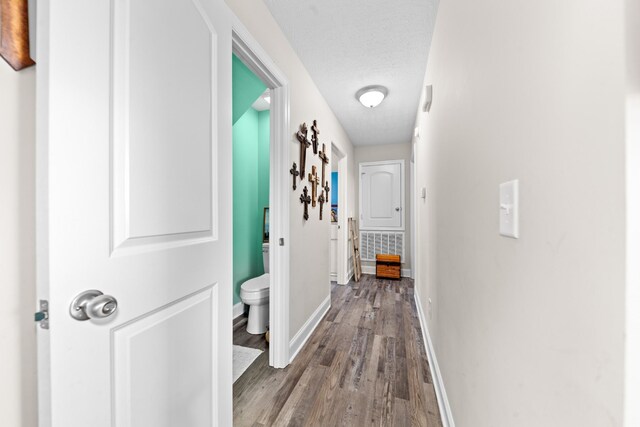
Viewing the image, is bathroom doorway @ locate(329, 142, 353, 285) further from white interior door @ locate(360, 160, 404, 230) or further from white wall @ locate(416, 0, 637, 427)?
white wall @ locate(416, 0, 637, 427)

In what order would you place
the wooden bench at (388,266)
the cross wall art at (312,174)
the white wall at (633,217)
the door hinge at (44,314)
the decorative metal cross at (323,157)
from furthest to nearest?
the wooden bench at (388,266) < the decorative metal cross at (323,157) < the cross wall art at (312,174) < the door hinge at (44,314) < the white wall at (633,217)

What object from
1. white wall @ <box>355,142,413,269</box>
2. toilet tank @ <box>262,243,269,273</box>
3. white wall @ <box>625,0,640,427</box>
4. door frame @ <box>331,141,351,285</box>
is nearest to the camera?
white wall @ <box>625,0,640,427</box>

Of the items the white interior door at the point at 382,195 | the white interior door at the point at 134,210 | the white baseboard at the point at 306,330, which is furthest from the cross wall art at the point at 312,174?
the white interior door at the point at 382,195

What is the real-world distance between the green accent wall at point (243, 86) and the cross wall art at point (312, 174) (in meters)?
0.48

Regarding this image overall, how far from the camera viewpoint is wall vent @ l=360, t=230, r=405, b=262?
438 cm

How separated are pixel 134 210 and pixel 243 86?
1.69 meters

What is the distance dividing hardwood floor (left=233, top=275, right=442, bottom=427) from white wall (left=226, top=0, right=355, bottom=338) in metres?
0.31

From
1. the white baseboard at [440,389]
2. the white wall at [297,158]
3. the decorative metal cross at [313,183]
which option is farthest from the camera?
the decorative metal cross at [313,183]

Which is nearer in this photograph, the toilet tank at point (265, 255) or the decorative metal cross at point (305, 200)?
the decorative metal cross at point (305, 200)

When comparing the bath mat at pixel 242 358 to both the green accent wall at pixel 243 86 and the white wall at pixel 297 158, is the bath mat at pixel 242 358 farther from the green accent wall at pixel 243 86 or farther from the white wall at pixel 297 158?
the green accent wall at pixel 243 86

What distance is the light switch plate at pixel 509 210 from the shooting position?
0.60m

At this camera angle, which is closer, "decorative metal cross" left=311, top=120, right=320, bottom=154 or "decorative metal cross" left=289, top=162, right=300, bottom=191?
"decorative metal cross" left=289, top=162, right=300, bottom=191

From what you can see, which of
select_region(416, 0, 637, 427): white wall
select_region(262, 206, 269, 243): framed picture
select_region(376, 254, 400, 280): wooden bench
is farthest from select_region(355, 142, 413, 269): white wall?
select_region(416, 0, 637, 427): white wall

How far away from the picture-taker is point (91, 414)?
599 millimetres
